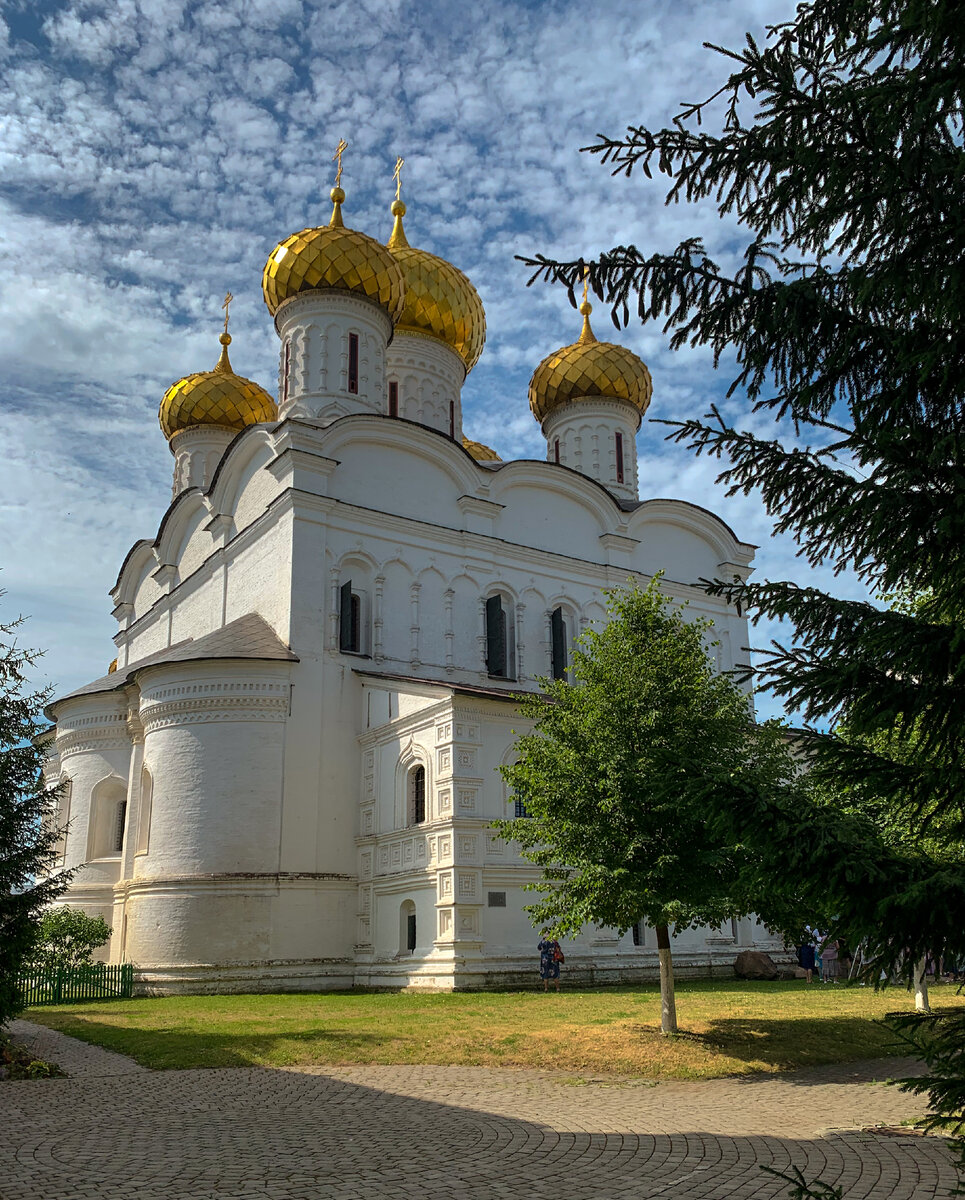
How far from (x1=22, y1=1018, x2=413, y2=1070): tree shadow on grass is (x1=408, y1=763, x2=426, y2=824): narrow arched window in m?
7.10

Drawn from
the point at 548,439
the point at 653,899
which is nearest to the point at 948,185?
the point at 653,899

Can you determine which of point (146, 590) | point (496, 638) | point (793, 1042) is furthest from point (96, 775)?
point (793, 1042)

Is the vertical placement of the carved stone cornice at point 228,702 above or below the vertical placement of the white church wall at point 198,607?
below

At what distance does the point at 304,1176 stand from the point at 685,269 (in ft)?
17.3

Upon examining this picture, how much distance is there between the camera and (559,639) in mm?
25047

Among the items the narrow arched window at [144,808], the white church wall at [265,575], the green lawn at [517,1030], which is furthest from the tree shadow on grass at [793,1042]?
the narrow arched window at [144,808]

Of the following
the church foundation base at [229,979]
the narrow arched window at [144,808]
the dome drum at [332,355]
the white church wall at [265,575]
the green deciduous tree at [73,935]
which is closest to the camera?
the church foundation base at [229,979]

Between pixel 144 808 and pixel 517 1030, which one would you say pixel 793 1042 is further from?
pixel 144 808

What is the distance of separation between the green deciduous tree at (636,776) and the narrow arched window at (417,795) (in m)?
7.22

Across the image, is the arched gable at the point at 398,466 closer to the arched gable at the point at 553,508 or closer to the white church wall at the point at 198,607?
the arched gable at the point at 553,508

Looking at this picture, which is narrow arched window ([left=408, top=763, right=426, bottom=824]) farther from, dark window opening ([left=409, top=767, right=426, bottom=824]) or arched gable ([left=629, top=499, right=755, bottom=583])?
arched gable ([left=629, top=499, right=755, bottom=583])

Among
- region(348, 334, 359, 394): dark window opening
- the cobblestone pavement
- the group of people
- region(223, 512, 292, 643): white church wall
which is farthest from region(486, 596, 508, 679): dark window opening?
the cobblestone pavement

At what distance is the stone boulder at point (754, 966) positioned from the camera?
19688 millimetres

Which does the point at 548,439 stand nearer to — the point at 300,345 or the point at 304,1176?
the point at 300,345
